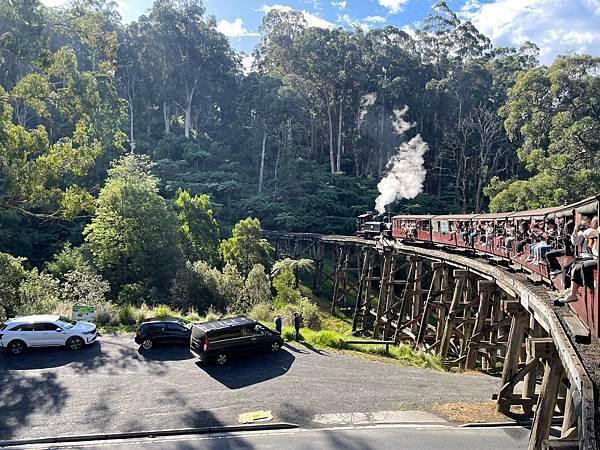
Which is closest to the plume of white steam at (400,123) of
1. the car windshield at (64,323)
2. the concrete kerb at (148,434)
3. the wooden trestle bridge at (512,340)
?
the wooden trestle bridge at (512,340)

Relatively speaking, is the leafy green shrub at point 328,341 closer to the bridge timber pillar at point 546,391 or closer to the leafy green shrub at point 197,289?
the leafy green shrub at point 197,289

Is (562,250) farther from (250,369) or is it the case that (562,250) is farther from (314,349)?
(314,349)

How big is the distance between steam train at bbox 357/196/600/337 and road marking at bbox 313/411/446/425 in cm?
370

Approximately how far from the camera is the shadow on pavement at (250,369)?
12039 mm

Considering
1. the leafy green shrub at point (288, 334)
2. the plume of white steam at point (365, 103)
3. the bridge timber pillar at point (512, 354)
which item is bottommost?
the leafy green shrub at point (288, 334)

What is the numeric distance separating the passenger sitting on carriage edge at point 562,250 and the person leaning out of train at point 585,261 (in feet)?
4.65

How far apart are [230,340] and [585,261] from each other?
9981 millimetres

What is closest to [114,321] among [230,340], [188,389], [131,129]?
[230,340]

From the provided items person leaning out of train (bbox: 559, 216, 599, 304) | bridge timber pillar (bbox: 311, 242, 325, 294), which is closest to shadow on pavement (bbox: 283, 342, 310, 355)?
person leaning out of train (bbox: 559, 216, 599, 304)

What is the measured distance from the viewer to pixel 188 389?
11391mm

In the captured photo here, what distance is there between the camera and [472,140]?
48094 millimetres

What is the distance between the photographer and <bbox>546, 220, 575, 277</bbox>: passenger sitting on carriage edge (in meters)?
7.67

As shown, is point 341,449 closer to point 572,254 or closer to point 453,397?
point 453,397

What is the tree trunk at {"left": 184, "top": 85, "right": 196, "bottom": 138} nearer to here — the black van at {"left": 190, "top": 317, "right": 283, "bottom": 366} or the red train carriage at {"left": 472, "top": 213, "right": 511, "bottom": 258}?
the black van at {"left": 190, "top": 317, "right": 283, "bottom": 366}
